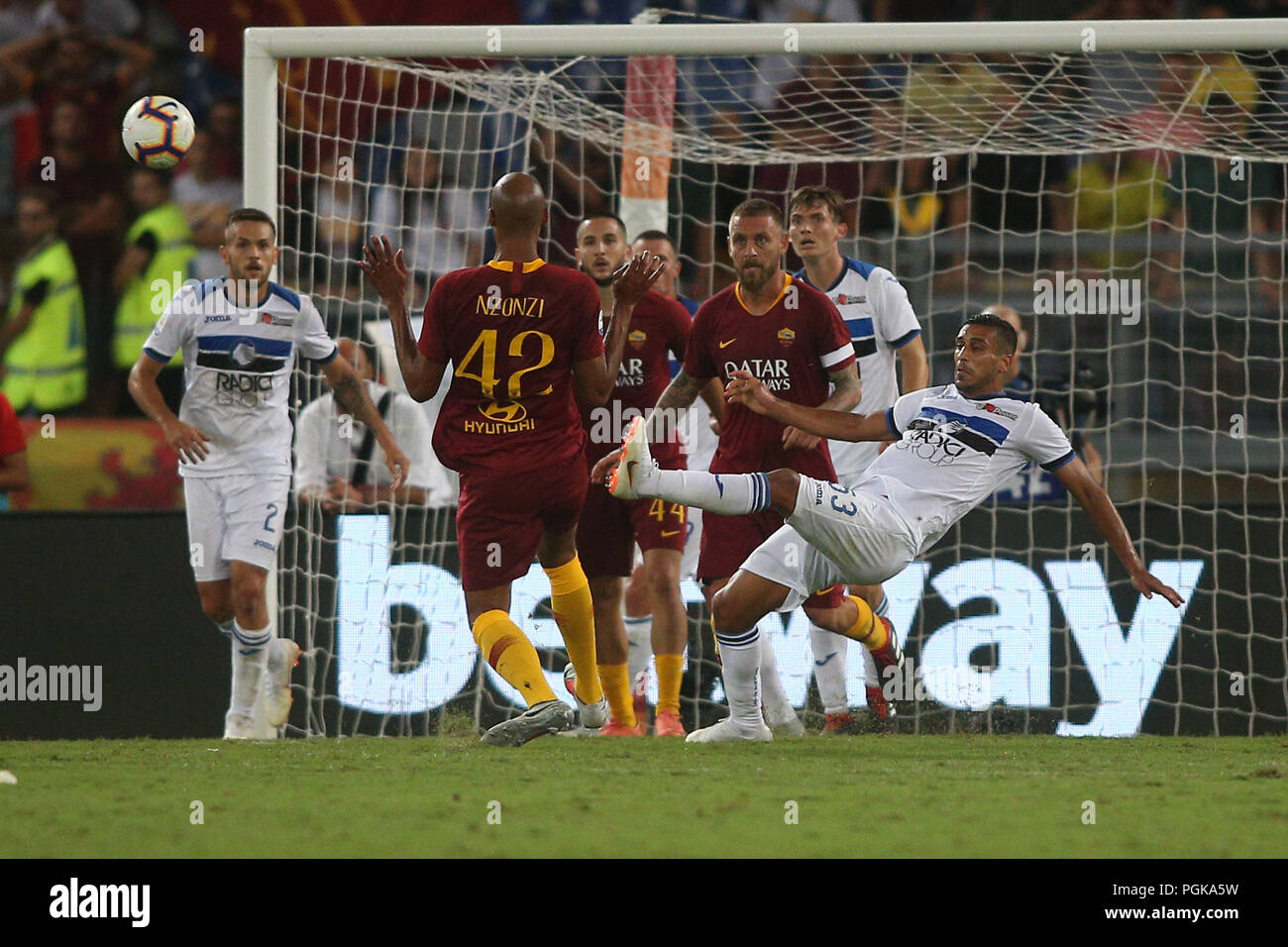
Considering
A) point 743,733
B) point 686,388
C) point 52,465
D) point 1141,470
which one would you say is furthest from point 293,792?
point 1141,470

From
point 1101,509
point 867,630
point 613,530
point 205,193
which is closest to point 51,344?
point 205,193

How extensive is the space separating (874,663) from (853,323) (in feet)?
4.76

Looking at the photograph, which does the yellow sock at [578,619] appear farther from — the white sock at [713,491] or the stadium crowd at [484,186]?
the stadium crowd at [484,186]

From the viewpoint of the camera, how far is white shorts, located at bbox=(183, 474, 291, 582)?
274 inches

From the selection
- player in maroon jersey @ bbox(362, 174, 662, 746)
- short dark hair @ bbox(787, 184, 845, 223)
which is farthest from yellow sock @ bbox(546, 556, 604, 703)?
short dark hair @ bbox(787, 184, 845, 223)

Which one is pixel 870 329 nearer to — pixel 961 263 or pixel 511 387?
pixel 511 387

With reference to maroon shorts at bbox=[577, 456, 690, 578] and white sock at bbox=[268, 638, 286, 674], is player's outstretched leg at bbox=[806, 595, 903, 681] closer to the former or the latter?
maroon shorts at bbox=[577, 456, 690, 578]

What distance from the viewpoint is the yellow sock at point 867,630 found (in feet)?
21.9

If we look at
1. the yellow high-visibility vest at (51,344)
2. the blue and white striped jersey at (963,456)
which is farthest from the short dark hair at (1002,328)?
the yellow high-visibility vest at (51,344)

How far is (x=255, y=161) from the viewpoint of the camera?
741cm

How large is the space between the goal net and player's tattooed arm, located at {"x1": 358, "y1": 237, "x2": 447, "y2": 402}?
1.76 meters

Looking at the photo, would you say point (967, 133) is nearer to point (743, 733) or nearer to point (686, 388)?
point (686, 388)

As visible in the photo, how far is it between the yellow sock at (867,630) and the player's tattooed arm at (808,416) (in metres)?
0.84

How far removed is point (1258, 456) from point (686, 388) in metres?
4.61
